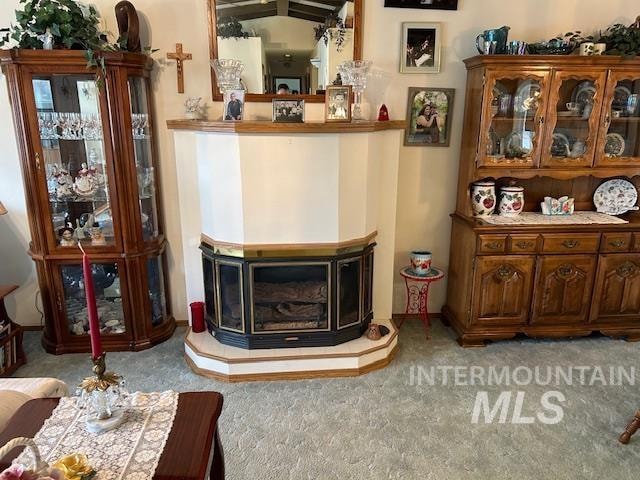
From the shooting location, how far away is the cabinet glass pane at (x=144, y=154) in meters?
2.90

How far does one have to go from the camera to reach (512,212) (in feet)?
10.7

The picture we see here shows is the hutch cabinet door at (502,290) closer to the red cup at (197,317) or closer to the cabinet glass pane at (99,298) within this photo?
the red cup at (197,317)

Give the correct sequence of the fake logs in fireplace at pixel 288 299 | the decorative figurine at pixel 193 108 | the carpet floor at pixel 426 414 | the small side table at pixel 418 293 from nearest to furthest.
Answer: the carpet floor at pixel 426 414
the fake logs in fireplace at pixel 288 299
the decorative figurine at pixel 193 108
the small side table at pixel 418 293

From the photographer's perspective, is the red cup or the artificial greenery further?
the red cup

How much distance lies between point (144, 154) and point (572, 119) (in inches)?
115

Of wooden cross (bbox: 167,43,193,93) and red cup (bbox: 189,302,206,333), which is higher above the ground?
wooden cross (bbox: 167,43,193,93)

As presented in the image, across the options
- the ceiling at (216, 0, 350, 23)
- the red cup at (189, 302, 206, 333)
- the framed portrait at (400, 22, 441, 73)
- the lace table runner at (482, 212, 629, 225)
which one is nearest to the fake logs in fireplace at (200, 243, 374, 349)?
the red cup at (189, 302, 206, 333)

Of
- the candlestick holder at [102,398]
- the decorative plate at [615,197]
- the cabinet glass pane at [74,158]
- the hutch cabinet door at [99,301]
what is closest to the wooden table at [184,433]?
the candlestick holder at [102,398]

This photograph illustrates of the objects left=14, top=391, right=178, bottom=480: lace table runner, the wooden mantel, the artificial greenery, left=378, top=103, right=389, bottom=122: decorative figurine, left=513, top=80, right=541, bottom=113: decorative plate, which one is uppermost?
the artificial greenery

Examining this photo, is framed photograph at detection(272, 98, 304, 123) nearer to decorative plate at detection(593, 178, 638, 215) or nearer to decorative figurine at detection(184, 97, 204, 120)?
decorative figurine at detection(184, 97, 204, 120)

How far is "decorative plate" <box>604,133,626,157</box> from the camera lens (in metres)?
3.22

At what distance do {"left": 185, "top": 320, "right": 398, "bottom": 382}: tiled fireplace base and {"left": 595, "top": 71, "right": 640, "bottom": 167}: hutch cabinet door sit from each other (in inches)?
80.0

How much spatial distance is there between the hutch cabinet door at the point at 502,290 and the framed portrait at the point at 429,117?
0.92 m

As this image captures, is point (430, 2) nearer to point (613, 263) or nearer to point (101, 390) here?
point (613, 263)
